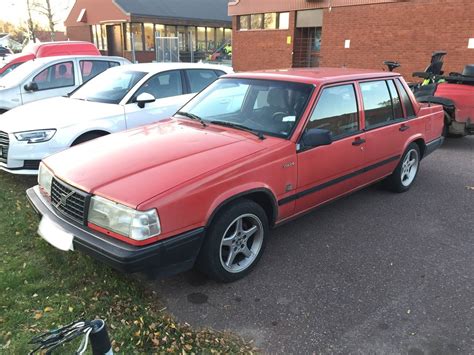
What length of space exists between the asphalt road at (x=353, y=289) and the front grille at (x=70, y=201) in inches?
34.3

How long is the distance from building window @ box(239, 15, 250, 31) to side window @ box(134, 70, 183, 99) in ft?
58.0

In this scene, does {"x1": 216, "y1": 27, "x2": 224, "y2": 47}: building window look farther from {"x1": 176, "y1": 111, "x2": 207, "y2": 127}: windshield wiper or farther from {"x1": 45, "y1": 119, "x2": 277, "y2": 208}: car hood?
{"x1": 45, "y1": 119, "x2": 277, "y2": 208}: car hood

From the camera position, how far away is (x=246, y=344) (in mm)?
2711

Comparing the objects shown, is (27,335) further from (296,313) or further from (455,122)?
(455,122)

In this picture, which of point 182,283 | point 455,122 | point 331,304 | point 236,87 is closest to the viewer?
point 331,304

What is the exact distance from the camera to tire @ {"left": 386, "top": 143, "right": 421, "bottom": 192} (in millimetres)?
5281

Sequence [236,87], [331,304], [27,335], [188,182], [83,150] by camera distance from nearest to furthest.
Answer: [27,335] → [188,182] → [331,304] → [83,150] → [236,87]

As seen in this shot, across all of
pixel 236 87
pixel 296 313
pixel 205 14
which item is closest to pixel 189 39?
pixel 205 14

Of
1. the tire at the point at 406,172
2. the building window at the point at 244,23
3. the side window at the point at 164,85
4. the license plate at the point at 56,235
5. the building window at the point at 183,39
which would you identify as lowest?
the tire at the point at 406,172

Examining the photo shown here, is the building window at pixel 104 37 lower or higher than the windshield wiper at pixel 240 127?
higher

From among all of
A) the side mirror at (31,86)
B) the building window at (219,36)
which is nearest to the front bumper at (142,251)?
the side mirror at (31,86)

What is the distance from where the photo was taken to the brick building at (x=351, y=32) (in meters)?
14.7

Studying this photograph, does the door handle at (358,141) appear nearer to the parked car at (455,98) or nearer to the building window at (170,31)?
the parked car at (455,98)

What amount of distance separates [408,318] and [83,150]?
2.95m
